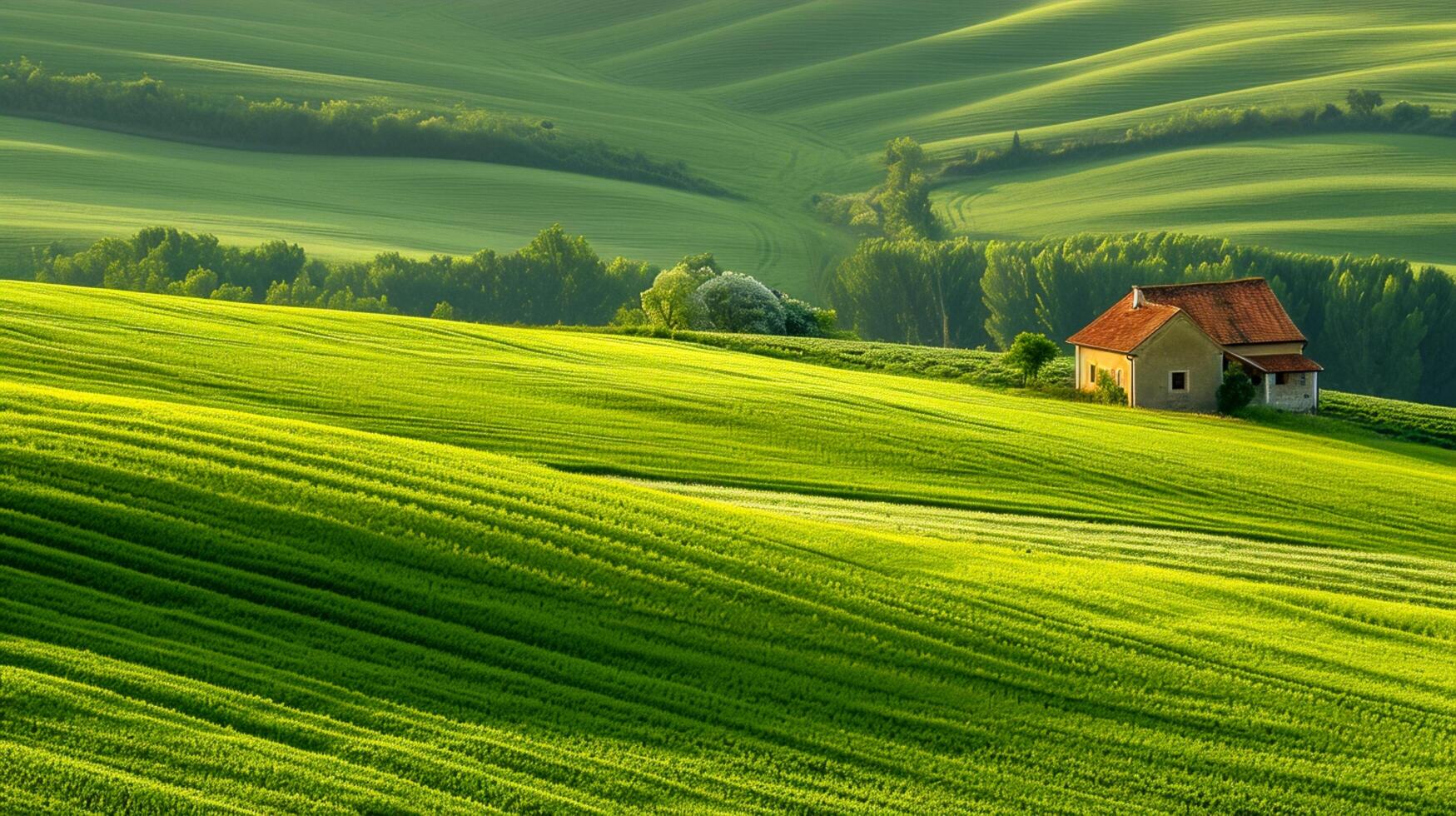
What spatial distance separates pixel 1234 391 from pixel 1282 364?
3.97 m

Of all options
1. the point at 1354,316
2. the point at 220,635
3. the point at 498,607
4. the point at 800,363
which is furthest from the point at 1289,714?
the point at 1354,316

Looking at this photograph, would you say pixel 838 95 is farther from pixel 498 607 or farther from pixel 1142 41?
pixel 498 607

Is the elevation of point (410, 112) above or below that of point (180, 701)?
above

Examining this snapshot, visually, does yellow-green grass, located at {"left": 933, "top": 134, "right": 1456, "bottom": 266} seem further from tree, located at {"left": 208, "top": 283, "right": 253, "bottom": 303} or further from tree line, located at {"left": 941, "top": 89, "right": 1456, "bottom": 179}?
tree, located at {"left": 208, "top": 283, "right": 253, "bottom": 303}

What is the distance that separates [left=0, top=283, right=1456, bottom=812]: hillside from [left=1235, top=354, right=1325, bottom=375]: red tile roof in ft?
74.4

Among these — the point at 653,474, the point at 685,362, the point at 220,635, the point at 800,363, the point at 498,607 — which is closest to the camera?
the point at 220,635

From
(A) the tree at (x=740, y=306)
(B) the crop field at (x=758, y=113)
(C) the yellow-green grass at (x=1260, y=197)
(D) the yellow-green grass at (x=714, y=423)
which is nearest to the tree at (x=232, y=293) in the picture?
(B) the crop field at (x=758, y=113)

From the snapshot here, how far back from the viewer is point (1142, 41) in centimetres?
17812

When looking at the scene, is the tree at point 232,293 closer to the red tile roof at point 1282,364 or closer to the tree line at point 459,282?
the tree line at point 459,282

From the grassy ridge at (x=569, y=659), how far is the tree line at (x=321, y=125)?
117 meters

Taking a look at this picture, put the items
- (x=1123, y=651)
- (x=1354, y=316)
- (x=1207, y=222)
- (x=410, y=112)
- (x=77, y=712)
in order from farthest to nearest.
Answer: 1. (x=410, y=112)
2. (x=1207, y=222)
3. (x=1354, y=316)
4. (x=1123, y=651)
5. (x=77, y=712)

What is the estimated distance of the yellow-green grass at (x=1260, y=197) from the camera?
375ft

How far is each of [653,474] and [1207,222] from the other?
103 metres

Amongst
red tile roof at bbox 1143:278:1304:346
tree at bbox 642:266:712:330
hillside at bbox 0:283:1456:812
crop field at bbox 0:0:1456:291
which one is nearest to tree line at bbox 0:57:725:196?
crop field at bbox 0:0:1456:291
